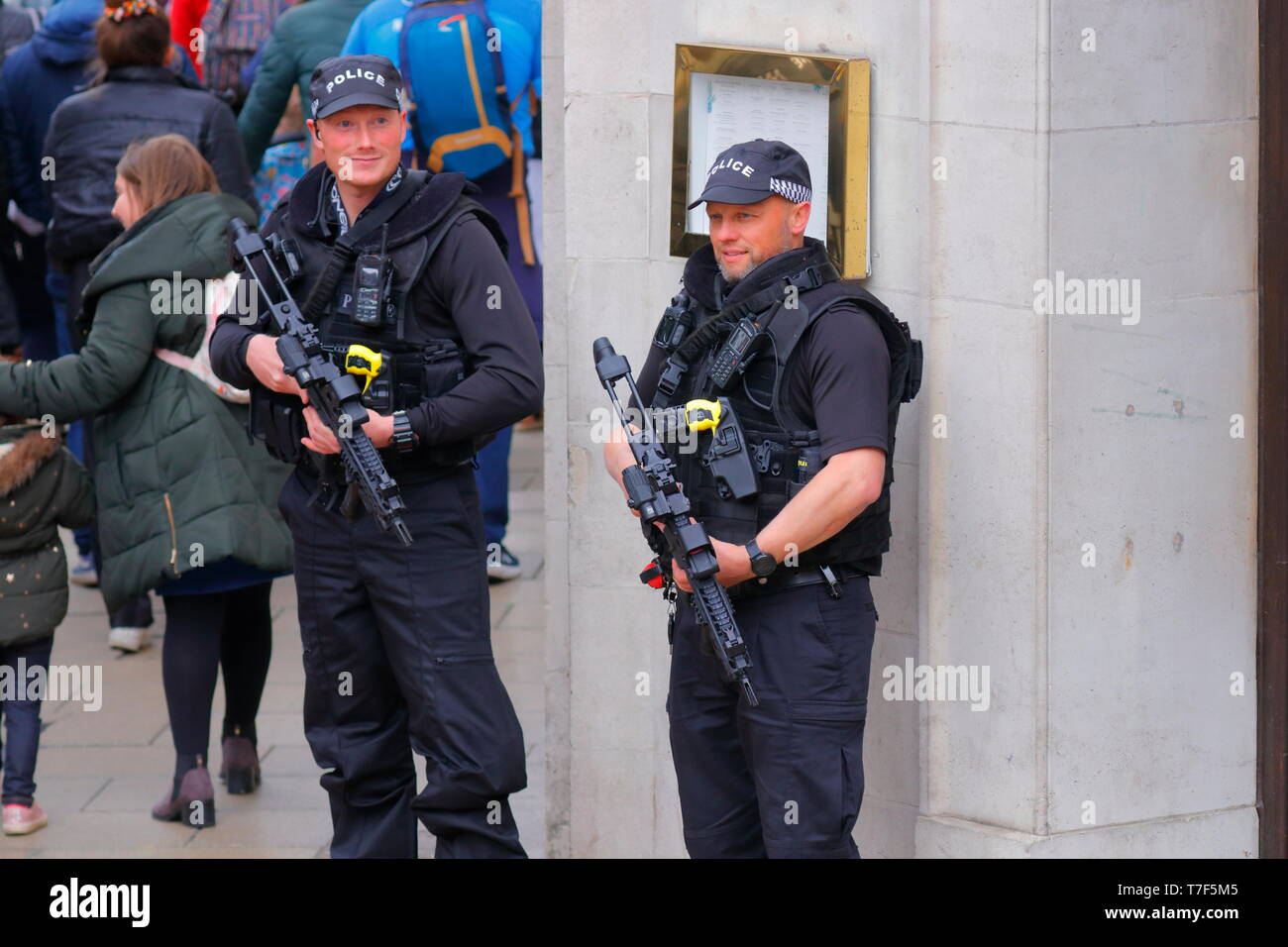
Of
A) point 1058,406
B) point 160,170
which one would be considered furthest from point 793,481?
point 160,170

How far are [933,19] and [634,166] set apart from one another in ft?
2.97

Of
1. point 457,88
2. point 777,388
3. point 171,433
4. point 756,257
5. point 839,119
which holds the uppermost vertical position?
point 457,88

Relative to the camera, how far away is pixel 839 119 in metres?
4.87

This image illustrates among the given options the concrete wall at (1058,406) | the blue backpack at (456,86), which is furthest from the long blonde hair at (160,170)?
the blue backpack at (456,86)

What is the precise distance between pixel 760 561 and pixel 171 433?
8.17 feet

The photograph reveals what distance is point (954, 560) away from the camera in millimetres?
4867

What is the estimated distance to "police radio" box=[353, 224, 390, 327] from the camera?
15.1 ft

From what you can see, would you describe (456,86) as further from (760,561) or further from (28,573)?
(760,561)

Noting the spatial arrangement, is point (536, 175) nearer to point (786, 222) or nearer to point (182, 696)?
point (182, 696)

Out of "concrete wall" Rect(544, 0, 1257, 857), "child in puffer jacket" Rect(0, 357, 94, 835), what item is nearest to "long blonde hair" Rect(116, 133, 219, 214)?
"child in puffer jacket" Rect(0, 357, 94, 835)

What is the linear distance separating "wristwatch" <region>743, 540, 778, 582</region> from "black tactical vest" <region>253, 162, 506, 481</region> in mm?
967

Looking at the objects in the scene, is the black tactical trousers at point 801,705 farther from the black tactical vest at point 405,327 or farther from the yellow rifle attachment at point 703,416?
the black tactical vest at point 405,327

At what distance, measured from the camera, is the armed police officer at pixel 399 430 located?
15.2ft

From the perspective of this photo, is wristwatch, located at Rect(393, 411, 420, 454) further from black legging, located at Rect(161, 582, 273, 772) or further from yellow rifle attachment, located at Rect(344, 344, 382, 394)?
black legging, located at Rect(161, 582, 273, 772)
